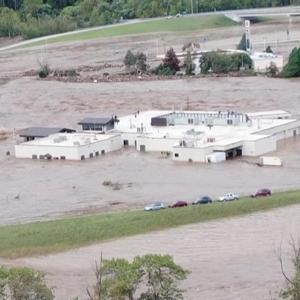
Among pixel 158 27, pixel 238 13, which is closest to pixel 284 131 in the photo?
pixel 158 27

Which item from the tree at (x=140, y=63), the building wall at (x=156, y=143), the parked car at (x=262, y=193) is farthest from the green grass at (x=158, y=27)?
the parked car at (x=262, y=193)

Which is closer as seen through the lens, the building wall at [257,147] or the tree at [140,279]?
the tree at [140,279]

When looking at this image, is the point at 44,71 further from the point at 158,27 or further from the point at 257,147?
the point at 257,147

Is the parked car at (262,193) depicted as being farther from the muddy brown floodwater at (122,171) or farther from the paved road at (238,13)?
the paved road at (238,13)

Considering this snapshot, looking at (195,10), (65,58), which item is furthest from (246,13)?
(65,58)

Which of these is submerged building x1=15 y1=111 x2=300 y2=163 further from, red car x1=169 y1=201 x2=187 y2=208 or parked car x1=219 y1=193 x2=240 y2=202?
red car x1=169 y1=201 x2=187 y2=208

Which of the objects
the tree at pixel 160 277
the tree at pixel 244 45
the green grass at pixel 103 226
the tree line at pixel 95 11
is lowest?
the green grass at pixel 103 226

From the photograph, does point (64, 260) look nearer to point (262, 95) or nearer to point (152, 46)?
point (262, 95)

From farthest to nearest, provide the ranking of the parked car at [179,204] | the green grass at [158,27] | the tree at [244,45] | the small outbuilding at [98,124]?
the green grass at [158,27] → the tree at [244,45] → the small outbuilding at [98,124] → the parked car at [179,204]
